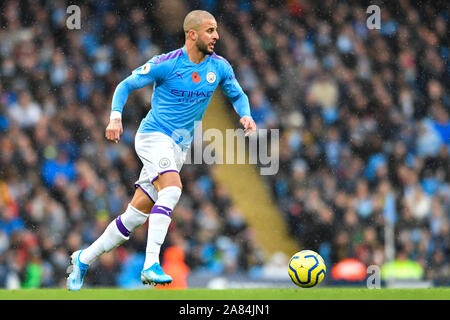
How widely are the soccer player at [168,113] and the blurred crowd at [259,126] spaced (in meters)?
5.71

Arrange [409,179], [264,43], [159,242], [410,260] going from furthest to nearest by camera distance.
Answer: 1. [264,43]
2. [409,179]
3. [410,260]
4. [159,242]

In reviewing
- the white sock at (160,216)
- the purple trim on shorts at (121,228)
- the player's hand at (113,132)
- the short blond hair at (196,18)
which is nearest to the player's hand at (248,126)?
the white sock at (160,216)

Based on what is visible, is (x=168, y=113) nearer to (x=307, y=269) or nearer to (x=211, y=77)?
(x=211, y=77)

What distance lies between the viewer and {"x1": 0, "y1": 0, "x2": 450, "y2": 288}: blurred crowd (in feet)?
44.1

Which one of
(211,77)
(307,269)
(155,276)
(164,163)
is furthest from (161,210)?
(307,269)

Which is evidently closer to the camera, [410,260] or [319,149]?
[410,260]

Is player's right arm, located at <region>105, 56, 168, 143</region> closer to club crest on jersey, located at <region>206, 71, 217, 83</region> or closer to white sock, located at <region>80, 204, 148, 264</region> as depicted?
club crest on jersey, located at <region>206, 71, 217, 83</region>

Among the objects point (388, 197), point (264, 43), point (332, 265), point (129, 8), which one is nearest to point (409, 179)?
point (388, 197)

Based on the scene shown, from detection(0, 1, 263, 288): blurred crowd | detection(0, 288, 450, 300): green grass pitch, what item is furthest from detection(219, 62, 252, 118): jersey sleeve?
detection(0, 1, 263, 288): blurred crowd

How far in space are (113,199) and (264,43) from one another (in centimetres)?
478

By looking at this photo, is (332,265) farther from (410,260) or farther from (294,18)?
(294,18)

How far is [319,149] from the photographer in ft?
49.2

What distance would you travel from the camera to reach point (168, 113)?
7336 mm

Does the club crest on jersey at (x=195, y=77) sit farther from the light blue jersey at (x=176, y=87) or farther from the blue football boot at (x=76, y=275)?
the blue football boot at (x=76, y=275)
